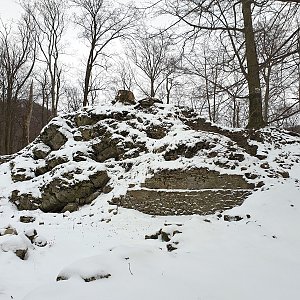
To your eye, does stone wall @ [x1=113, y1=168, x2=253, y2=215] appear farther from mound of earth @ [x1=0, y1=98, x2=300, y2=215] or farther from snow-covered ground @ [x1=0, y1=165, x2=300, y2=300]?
snow-covered ground @ [x1=0, y1=165, x2=300, y2=300]

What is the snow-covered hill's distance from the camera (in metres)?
3.64

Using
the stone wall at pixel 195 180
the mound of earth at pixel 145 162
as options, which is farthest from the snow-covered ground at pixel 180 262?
the mound of earth at pixel 145 162

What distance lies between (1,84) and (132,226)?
752 inches

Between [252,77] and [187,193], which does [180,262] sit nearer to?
[252,77]

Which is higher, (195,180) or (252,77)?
(252,77)

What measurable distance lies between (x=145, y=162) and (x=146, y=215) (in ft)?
7.47

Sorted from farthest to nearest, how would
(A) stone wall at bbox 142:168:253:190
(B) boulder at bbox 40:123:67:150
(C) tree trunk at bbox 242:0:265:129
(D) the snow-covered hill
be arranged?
(B) boulder at bbox 40:123:67:150
(A) stone wall at bbox 142:168:253:190
(C) tree trunk at bbox 242:0:265:129
(D) the snow-covered hill

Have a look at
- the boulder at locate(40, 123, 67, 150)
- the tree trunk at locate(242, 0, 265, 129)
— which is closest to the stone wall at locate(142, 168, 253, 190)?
the tree trunk at locate(242, 0, 265, 129)

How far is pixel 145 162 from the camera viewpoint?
1058 centimetres

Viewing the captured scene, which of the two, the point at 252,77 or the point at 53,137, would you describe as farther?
the point at 53,137

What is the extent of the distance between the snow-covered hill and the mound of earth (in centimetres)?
5

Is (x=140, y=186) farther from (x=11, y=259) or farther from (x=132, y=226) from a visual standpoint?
(x=11, y=259)

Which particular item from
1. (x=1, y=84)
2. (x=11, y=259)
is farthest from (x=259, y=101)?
(x=1, y=84)

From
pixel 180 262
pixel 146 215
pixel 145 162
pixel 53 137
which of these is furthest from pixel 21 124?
pixel 180 262
